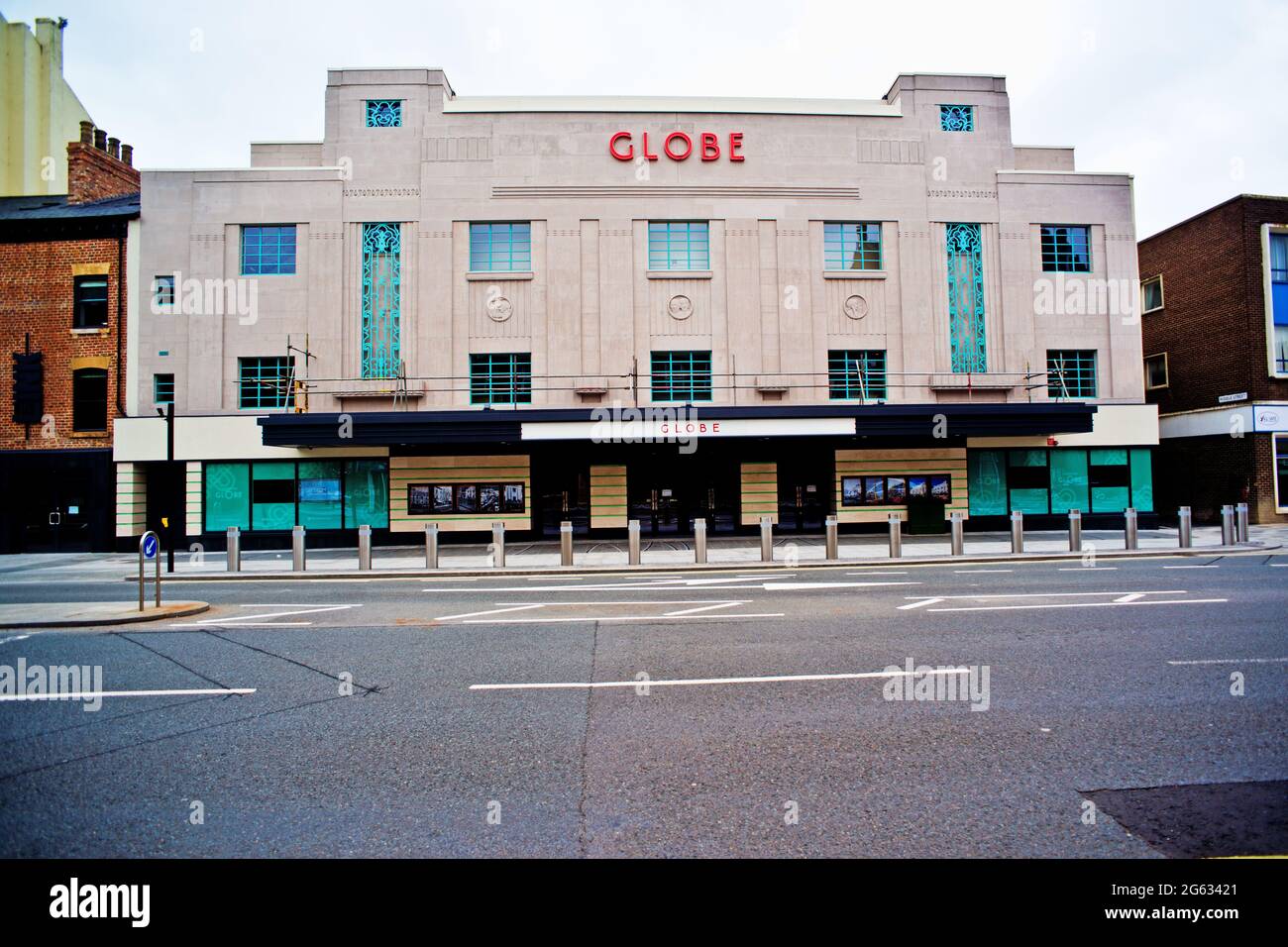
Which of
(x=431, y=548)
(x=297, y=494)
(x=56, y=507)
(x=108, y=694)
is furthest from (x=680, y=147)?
(x=56, y=507)

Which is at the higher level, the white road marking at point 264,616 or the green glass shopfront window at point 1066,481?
the green glass shopfront window at point 1066,481

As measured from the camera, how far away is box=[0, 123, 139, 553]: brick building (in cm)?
2322

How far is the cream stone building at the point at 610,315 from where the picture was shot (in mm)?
23234

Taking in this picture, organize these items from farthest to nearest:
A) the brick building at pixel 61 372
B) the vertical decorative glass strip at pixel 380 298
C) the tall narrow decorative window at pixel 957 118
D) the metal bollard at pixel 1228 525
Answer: the tall narrow decorative window at pixel 957 118 → the vertical decorative glass strip at pixel 380 298 → the brick building at pixel 61 372 → the metal bollard at pixel 1228 525

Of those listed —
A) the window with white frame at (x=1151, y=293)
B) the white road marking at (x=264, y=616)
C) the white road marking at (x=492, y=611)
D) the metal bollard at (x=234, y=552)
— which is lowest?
the white road marking at (x=264, y=616)

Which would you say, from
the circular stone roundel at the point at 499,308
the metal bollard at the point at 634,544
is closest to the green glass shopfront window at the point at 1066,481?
the metal bollard at the point at 634,544

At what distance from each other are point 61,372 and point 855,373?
27.8m

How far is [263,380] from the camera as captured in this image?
23359 millimetres

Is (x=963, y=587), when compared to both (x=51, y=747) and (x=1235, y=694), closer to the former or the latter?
(x=1235, y=694)

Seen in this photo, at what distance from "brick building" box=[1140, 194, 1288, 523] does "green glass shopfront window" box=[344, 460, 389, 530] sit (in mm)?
30734

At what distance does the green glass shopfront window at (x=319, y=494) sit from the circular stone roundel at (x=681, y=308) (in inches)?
500

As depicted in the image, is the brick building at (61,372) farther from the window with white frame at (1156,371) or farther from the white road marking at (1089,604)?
the window with white frame at (1156,371)

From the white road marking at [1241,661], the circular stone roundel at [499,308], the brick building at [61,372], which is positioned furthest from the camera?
the circular stone roundel at [499,308]

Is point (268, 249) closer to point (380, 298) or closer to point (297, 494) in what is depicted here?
point (380, 298)
